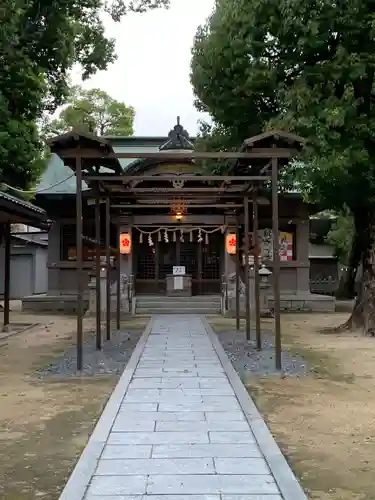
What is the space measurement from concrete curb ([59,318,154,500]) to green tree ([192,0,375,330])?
6902 mm

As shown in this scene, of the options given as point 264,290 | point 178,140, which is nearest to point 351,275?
point 264,290

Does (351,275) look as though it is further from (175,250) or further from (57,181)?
(57,181)

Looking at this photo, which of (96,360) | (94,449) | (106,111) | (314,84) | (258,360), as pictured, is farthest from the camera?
(106,111)

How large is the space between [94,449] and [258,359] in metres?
5.78

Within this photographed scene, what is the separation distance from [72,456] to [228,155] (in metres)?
5.76

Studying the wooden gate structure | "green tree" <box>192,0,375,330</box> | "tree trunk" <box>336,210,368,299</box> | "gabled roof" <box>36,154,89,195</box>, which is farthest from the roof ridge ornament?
the wooden gate structure

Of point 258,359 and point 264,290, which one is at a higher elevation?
point 264,290

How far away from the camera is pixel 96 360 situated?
10.9m

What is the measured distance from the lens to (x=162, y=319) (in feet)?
63.8

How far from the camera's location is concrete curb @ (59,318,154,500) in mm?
4539

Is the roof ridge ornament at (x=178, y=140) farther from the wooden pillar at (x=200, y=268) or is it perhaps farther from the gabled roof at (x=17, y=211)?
the gabled roof at (x=17, y=211)

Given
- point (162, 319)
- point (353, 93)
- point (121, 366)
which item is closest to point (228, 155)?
point (121, 366)

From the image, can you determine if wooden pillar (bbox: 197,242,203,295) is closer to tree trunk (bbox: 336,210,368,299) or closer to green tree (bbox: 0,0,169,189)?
tree trunk (bbox: 336,210,368,299)

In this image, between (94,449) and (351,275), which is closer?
(94,449)
